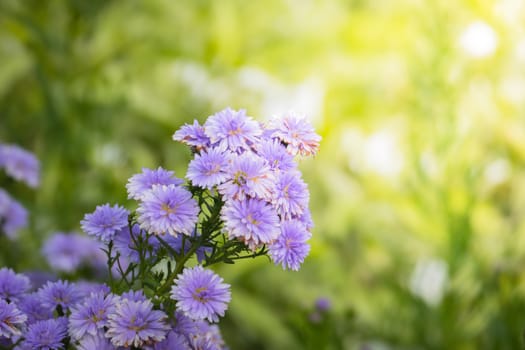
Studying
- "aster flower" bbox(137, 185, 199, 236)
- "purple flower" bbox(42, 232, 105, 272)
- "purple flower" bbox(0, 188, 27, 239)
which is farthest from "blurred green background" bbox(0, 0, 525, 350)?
"aster flower" bbox(137, 185, 199, 236)

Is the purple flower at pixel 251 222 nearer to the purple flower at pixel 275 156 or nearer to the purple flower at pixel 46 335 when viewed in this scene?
the purple flower at pixel 275 156

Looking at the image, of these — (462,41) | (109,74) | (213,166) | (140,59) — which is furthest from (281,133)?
(462,41)

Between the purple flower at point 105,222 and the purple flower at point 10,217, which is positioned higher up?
the purple flower at point 10,217

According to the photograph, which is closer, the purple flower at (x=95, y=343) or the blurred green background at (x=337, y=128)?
the purple flower at (x=95, y=343)

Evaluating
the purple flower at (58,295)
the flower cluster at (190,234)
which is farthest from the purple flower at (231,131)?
the purple flower at (58,295)

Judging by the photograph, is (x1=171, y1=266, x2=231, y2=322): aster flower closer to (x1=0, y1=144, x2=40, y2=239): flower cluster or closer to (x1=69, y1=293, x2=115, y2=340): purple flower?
(x1=69, y1=293, x2=115, y2=340): purple flower

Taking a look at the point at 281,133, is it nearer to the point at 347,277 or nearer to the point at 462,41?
the point at 347,277
